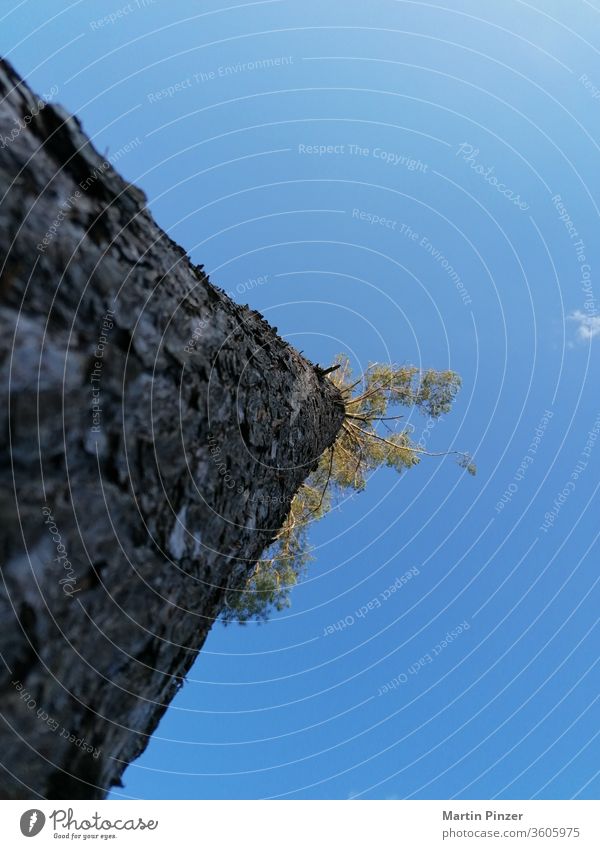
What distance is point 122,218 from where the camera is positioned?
2133 millimetres

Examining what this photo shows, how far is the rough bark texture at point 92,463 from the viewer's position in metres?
1.58

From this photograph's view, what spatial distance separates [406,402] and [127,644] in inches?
396

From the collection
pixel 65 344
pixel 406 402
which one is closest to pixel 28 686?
pixel 65 344
